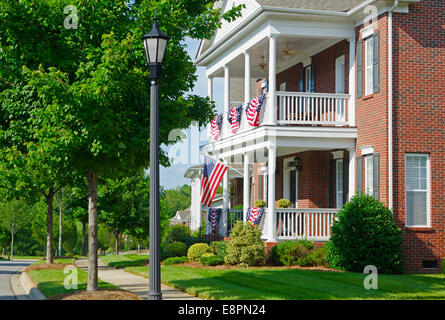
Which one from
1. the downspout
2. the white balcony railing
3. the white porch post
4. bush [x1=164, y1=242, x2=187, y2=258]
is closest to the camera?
the downspout

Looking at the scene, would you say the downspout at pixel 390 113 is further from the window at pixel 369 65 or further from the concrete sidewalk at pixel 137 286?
the concrete sidewalk at pixel 137 286

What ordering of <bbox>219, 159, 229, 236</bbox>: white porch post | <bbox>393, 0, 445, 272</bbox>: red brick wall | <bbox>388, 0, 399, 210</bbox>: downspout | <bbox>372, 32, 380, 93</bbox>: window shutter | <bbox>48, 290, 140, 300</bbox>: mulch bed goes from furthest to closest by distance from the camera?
<bbox>219, 159, 229, 236</bbox>: white porch post, <bbox>372, 32, 380, 93</bbox>: window shutter, <bbox>393, 0, 445, 272</bbox>: red brick wall, <bbox>388, 0, 399, 210</bbox>: downspout, <bbox>48, 290, 140, 300</bbox>: mulch bed

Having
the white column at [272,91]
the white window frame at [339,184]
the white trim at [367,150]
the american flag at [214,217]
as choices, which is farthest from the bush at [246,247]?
the american flag at [214,217]

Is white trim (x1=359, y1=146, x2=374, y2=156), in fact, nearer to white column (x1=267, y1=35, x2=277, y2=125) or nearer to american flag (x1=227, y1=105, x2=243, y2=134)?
white column (x1=267, y1=35, x2=277, y2=125)

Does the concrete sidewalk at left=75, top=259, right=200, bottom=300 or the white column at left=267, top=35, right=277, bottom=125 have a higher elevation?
the white column at left=267, top=35, right=277, bottom=125

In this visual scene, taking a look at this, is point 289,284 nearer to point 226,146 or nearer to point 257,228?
point 257,228

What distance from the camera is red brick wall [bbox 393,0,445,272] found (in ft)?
61.7

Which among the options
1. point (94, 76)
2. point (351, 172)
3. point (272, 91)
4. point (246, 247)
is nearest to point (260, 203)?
point (246, 247)

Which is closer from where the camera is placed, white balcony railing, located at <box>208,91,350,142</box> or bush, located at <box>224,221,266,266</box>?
bush, located at <box>224,221,266,266</box>

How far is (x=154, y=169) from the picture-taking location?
1036 centimetres

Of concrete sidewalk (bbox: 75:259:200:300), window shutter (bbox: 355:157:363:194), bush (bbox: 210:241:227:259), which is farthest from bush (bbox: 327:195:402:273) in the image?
concrete sidewalk (bbox: 75:259:200:300)

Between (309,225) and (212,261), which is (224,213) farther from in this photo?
(309,225)

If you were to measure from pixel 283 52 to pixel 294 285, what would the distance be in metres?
12.2

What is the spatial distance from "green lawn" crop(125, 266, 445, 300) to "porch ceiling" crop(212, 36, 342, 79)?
878 centimetres
